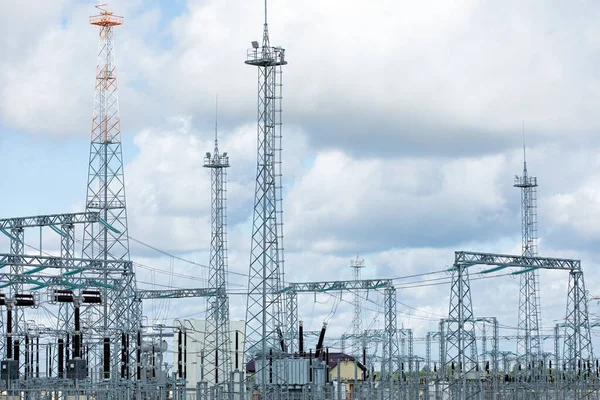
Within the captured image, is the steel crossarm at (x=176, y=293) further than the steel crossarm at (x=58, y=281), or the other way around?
the steel crossarm at (x=176, y=293)

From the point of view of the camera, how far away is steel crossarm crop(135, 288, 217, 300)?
74.7 meters

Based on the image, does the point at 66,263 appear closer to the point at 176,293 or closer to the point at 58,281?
the point at 58,281

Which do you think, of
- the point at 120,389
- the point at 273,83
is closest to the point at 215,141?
the point at 273,83

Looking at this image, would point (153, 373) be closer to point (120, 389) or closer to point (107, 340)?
point (107, 340)

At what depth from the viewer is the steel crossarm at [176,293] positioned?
7466cm

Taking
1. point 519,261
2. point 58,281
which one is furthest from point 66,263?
point 519,261

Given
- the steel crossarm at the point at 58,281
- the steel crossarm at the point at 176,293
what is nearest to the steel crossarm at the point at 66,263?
the steel crossarm at the point at 58,281

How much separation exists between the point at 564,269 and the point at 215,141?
24010mm

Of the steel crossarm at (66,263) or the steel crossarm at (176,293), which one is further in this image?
the steel crossarm at (176,293)

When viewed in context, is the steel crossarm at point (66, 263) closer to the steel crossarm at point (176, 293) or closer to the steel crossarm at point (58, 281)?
the steel crossarm at point (58, 281)

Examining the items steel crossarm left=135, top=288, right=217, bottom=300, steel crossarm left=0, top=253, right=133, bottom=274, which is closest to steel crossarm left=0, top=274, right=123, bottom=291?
steel crossarm left=0, top=253, right=133, bottom=274

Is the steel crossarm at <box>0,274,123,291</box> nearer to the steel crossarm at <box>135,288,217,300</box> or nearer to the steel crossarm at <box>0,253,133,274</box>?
the steel crossarm at <box>0,253,133,274</box>

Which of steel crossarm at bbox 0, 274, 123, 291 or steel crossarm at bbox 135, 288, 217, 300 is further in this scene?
steel crossarm at bbox 135, 288, 217, 300

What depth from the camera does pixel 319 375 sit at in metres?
54.6
